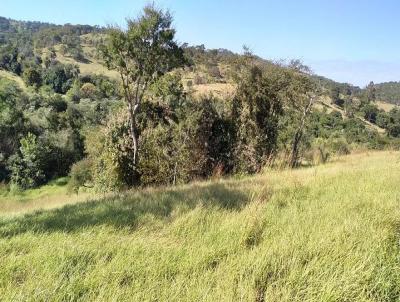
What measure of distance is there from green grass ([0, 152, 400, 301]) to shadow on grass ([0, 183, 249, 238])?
23mm

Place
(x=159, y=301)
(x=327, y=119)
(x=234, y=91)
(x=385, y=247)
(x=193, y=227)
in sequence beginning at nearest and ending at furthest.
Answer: (x=159, y=301)
(x=385, y=247)
(x=193, y=227)
(x=234, y=91)
(x=327, y=119)

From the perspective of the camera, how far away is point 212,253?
10.5 ft

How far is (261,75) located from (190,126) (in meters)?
4.45

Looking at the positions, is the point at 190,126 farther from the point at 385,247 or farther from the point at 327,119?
the point at 327,119

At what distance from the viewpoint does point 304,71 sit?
26156mm

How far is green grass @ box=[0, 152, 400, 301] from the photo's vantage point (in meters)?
2.60

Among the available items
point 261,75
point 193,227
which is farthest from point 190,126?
point 193,227

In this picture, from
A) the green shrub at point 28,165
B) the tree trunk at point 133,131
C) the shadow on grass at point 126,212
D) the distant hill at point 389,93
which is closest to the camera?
the shadow on grass at point 126,212

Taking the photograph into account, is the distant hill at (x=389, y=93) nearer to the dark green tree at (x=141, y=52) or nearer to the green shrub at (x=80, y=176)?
the green shrub at (x=80, y=176)

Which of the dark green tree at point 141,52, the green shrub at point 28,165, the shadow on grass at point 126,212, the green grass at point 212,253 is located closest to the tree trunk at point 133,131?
the dark green tree at point 141,52

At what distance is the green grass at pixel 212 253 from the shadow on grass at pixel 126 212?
0.02m

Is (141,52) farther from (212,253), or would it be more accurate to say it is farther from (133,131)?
(212,253)

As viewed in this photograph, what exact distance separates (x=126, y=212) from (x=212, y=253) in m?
1.88

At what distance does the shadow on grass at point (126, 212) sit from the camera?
13.8ft
